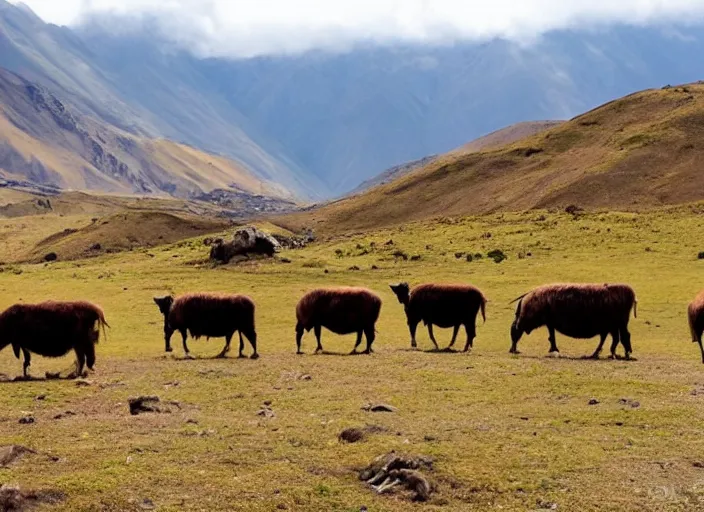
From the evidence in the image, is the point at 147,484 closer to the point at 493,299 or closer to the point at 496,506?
the point at 496,506

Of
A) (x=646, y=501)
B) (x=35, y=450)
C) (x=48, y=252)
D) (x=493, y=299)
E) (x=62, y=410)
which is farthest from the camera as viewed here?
(x=48, y=252)

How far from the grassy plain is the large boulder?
68.1 feet

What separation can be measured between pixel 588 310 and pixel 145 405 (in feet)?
51.5

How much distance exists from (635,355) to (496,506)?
1742 cm

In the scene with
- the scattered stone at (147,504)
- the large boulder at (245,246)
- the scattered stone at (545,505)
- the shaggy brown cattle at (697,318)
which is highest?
the large boulder at (245,246)

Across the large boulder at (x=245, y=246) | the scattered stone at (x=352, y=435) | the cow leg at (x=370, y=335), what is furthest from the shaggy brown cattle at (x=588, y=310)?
the large boulder at (x=245, y=246)

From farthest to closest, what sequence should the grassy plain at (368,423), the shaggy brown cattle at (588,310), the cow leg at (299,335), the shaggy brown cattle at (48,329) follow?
1. the cow leg at (299,335)
2. the shaggy brown cattle at (588,310)
3. the shaggy brown cattle at (48,329)
4. the grassy plain at (368,423)

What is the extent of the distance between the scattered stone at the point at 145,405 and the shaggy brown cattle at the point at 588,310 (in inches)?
577

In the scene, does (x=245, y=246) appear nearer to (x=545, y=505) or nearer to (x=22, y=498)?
(x=22, y=498)

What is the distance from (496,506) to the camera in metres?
12.0

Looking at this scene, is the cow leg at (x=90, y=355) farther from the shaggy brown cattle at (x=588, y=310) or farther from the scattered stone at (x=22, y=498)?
the shaggy brown cattle at (x=588, y=310)

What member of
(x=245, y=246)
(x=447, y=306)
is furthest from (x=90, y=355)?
(x=245, y=246)

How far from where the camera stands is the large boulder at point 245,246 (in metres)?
60.4

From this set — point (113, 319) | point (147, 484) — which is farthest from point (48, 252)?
point (147, 484)
